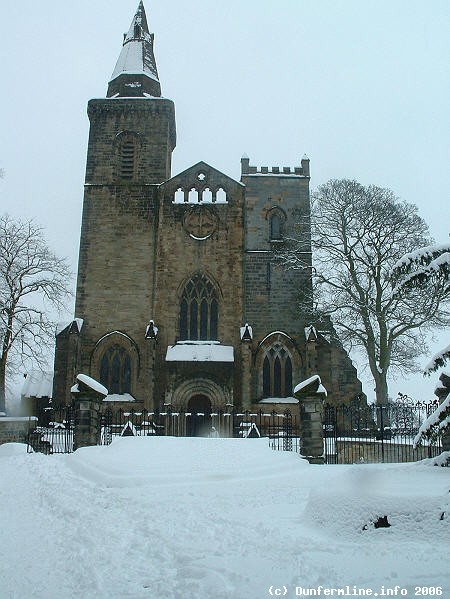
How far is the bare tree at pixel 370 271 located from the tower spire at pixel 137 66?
12.2 meters

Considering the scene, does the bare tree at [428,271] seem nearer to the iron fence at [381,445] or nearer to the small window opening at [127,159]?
the iron fence at [381,445]

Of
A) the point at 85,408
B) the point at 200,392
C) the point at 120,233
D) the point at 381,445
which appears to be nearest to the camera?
the point at 85,408

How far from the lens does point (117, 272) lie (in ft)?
95.4

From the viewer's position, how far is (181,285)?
28.9 metres

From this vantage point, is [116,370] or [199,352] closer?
[199,352]

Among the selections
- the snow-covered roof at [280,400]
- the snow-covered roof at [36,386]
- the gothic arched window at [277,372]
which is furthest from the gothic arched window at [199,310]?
the snow-covered roof at [36,386]

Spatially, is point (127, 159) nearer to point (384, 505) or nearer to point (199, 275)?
point (199, 275)

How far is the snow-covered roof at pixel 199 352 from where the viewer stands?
1055 inches

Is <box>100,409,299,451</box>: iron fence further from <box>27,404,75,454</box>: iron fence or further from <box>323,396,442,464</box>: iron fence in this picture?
<box>323,396,442,464</box>: iron fence

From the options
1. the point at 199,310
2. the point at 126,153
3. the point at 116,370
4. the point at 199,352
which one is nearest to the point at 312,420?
the point at 199,352

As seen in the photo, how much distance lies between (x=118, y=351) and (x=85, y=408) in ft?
36.7

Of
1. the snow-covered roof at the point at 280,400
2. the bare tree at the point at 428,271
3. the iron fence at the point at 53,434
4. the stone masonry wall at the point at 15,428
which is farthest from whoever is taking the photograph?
the snow-covered roof at the point at 280,400

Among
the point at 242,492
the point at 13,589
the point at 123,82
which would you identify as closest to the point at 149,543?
the point at 13,589

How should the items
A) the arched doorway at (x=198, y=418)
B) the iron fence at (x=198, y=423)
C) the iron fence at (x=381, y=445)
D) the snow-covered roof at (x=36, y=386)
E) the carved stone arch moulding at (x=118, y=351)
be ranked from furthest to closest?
the snow-covered roof at (x=36, y=386), the carved stone arch moulding at (x=118, y=351), the arched doorway at (x=198, y=418), the iron fence at (x=198, y=423), the iron fence at (x=381, y=445)
